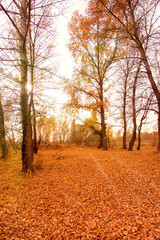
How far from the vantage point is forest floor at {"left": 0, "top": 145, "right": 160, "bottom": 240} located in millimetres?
2371

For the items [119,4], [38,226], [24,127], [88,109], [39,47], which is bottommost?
[38,226]

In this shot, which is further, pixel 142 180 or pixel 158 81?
pixel 158 81

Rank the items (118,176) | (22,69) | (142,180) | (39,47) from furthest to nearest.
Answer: (39,47)
(22,69)
(118,176)
(142,180)

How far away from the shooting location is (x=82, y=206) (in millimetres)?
3164

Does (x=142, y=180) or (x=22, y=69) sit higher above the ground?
(x=22, y=69)

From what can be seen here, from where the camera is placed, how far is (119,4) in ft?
20.4

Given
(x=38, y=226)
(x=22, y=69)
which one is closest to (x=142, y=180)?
(x=38, y=226)

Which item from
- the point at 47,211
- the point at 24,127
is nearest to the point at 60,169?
the point at 24,127

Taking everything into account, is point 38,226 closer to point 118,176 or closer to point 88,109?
point 118,176

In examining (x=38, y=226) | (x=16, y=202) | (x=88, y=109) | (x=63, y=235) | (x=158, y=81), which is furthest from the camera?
(x=88, y=109)

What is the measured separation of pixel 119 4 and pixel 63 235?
340 inches

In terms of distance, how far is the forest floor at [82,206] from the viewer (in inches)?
93.4

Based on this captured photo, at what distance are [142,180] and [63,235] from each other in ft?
9.95

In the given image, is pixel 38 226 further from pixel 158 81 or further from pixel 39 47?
pixel 158 81
